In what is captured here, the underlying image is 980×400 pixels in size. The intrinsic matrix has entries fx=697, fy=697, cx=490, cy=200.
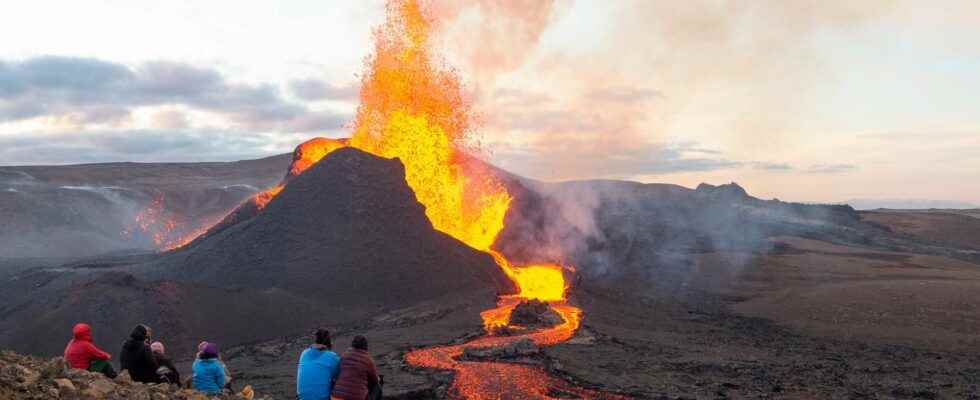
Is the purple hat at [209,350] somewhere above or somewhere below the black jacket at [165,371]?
above

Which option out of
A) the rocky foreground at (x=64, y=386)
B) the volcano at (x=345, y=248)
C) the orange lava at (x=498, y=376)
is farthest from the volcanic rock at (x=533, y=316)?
the rocky foreground at (x=64, y=386)

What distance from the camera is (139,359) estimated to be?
9461 millimetres

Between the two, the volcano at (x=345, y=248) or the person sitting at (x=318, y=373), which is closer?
the person sitting at (x=318, y=373)

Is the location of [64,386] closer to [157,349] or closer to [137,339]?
[137,339]

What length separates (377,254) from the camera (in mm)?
32531

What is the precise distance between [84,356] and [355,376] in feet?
13.1

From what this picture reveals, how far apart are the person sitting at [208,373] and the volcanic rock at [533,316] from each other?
1677 centimetres

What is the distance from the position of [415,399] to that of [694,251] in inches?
1796

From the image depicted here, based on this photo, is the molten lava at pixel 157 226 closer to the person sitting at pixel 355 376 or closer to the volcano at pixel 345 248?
the volcano at pixel 345 248

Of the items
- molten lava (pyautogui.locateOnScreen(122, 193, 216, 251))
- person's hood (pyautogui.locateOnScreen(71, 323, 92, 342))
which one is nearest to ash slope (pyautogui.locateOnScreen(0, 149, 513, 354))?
person's hood (pyautogui.locateOnScreen(71, 323, 92, 342))

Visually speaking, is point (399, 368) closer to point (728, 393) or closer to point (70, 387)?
point (728, 393)

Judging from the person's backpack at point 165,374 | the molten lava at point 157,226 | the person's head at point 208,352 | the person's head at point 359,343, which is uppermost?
the person's head at point 359,343

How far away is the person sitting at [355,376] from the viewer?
8516 millimetres

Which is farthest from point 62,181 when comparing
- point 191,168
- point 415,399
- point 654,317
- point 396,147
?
point 415,399
